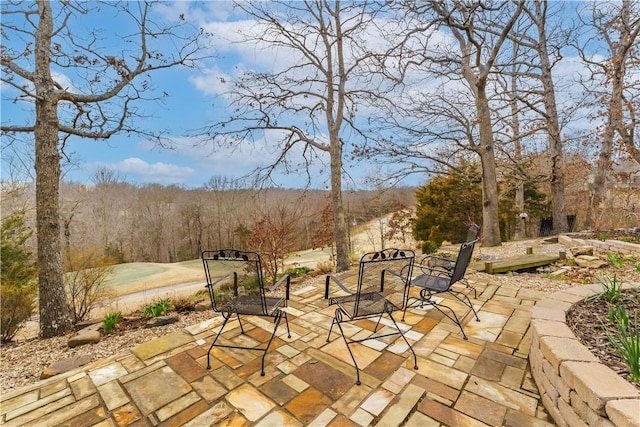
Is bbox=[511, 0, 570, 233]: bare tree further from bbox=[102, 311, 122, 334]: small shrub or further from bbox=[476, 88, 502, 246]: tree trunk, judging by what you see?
bbox=[102, 311, 122, 334]: small shrub

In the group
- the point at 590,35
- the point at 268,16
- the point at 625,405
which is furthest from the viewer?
the point at 590,35

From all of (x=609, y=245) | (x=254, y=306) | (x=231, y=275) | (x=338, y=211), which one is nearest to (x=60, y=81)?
(x=231, y=275)

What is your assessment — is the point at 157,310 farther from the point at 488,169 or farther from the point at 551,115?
the point at 551,115

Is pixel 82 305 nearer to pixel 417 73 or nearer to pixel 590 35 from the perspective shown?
pixel 417 73

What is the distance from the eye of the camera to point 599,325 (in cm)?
214

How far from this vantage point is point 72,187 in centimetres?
1614

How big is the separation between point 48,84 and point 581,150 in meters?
13.9

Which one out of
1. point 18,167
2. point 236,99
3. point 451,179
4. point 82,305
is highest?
point 236,99

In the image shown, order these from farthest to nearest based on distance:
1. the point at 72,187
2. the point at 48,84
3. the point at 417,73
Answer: the point at 72,187, the point at 417,73, the point at 48,84

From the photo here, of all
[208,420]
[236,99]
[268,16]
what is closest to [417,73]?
[268,16]

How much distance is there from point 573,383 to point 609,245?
5.92 m

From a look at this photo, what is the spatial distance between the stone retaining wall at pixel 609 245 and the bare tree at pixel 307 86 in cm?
508

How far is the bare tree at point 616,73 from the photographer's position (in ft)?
24.2

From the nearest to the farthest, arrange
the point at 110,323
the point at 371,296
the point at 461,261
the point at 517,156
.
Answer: the point at 371,296
the point at 461,261
the point at 110,323
the point at 517,156
